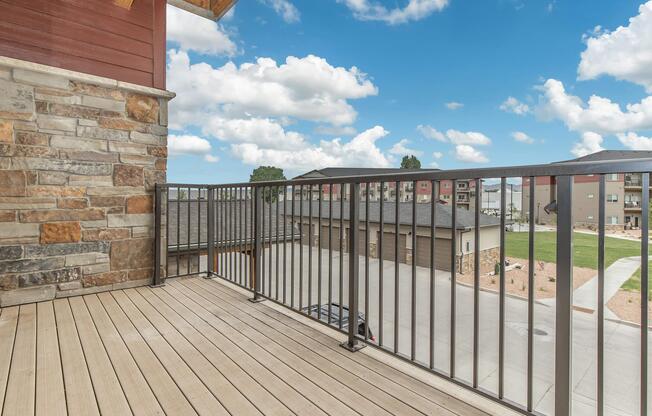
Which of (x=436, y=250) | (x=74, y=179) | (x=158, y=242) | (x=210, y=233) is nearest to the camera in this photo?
(x=436, y=250)

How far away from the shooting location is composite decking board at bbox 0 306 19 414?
5.26 ft

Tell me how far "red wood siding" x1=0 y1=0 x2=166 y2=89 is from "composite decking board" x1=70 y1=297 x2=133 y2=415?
217cm

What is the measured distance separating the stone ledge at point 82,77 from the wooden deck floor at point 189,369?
191cm

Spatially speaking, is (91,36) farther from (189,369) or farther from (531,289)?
(531,289)

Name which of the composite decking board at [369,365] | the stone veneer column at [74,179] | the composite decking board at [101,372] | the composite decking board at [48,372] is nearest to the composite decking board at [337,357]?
the composite decking board at [369,365]

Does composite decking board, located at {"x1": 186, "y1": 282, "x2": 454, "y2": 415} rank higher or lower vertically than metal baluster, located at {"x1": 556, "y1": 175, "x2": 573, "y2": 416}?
lower

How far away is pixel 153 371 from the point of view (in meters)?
1.69

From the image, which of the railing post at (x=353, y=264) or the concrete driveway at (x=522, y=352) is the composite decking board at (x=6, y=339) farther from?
the concrete driveway at (x=522, y=352)

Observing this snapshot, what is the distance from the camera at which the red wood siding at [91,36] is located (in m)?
2.69

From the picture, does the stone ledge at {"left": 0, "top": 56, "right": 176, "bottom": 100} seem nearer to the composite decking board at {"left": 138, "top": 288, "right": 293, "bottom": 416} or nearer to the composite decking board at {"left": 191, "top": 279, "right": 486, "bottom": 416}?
the composite decking board at {"left": 138, "top": 288, "right": 293, "bottom": 416}

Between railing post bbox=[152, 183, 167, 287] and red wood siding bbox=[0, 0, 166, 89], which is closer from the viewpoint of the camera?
red wood siding bbox=[0, 0, 166, 89]

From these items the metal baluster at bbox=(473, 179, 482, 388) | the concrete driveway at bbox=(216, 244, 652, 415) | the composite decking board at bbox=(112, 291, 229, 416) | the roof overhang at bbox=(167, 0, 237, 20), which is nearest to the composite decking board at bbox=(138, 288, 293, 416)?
the composite decking board at bbox=(112, 291, 229, 416)

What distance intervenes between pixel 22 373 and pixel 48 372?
0.12 metres

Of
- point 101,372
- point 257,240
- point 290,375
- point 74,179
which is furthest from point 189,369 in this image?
point 74,179
